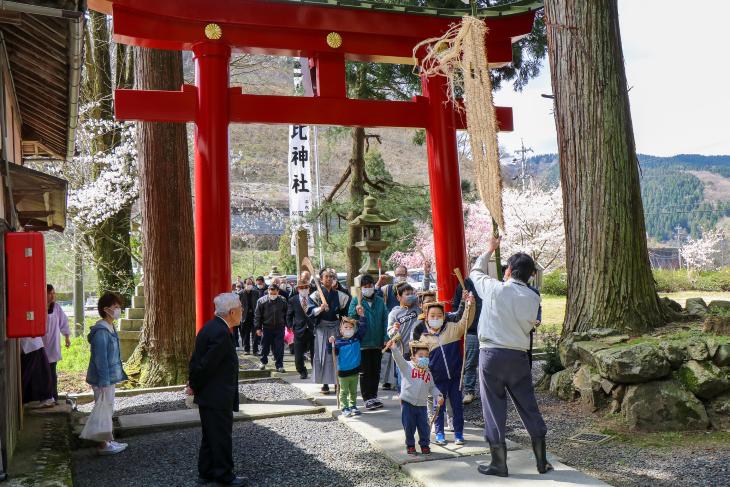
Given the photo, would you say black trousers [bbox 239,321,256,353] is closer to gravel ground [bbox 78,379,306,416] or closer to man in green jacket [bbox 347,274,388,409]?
gravel ground [bbox 78,379,306,416]

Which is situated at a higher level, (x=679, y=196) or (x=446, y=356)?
A: (x=679, y=196)

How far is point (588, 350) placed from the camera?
6.70 metres

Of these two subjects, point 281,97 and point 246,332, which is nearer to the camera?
point 281,97

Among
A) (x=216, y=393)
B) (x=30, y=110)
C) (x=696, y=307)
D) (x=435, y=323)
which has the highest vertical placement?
(x=30, y=110)

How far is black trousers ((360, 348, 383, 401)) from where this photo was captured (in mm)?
7602

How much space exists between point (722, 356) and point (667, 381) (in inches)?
21.9

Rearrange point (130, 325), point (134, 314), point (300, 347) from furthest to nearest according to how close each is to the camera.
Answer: point (134, 314), point (130, 325), point (300, 347)

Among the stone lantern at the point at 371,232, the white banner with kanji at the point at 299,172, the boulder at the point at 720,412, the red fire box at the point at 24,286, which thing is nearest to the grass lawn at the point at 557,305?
the stone lantern at the point at 371,232

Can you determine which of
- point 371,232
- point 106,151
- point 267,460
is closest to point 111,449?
point 267,460

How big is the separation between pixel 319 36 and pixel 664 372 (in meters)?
5.60

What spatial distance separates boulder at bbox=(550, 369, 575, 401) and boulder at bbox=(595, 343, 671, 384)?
76 centimetres

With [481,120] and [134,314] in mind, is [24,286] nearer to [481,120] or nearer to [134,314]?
[481,120]

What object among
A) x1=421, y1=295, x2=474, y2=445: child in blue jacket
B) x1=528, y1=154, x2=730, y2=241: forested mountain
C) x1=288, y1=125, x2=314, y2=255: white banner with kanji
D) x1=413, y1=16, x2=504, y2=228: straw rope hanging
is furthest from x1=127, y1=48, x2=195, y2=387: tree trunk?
x1=528, y1=154, x2=730, y2=241: forested mountain

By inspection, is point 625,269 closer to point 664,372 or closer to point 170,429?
point 664,372
